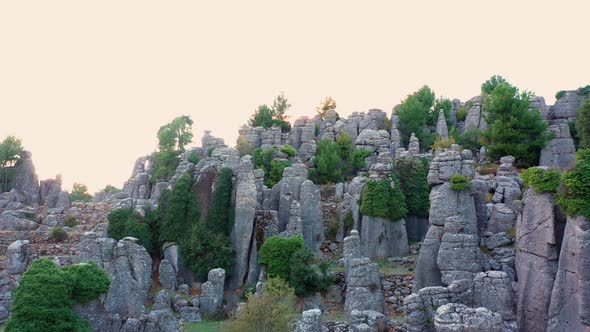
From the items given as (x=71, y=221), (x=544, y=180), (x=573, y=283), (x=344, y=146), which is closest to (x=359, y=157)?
(x=344, y=146)

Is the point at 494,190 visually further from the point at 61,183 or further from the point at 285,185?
the point at 61,183

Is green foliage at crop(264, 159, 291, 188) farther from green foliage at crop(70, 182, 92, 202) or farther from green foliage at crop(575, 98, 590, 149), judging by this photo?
green foliage at crop(70, 182, 92, 202)

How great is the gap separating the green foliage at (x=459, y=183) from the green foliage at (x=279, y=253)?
8.95m

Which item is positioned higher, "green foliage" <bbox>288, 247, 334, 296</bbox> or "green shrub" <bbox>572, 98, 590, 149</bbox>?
"green shrub" <bbox>572, 98, 590, 149</bbox>

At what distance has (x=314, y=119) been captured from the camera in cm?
6350

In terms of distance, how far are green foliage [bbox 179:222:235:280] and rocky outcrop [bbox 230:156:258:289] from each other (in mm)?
478

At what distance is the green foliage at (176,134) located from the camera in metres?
57.1

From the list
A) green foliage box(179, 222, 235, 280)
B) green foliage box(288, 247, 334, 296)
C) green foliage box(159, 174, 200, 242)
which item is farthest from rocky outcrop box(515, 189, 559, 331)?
green foliage box(159, 174, 200, 242)

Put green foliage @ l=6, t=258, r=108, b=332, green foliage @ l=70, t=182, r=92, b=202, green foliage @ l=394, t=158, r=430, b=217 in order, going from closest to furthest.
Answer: green foliage @ l=6, t=258, r=108, b=332
green foliage @ l=394, t=158, r=430, b=217
green foliage @ l=70, t=182, r=92, b=202

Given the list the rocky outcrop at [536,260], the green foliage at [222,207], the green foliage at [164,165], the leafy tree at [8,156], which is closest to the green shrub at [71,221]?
the green foliage at [164,165]

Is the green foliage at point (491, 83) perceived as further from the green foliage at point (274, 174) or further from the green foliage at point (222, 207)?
the green foliage at point (222, 207)

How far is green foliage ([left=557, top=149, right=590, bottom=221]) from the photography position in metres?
20.6

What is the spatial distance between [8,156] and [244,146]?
23413mm

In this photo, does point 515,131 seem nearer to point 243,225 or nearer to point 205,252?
point 243,225
